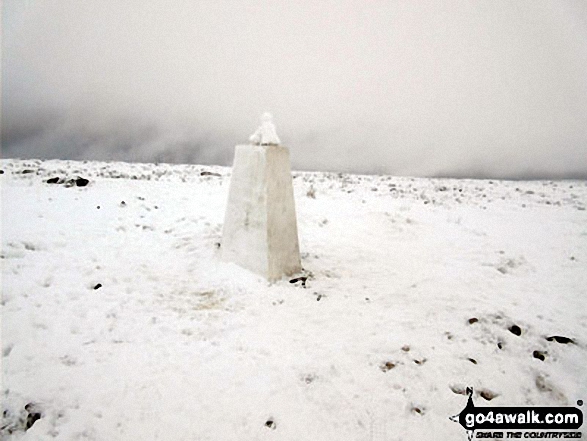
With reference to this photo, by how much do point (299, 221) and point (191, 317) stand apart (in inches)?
213

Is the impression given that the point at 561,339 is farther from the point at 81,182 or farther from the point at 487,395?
the point at 81,182

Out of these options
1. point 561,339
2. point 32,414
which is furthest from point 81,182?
point 561,339

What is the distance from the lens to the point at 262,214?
237 inches

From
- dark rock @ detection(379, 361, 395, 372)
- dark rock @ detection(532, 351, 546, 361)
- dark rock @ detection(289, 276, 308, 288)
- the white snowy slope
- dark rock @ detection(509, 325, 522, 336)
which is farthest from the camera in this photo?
dark rock @ detection(289, 276, 308, 288)

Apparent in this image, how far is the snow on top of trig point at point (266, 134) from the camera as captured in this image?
608 cm

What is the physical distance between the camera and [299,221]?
9.84 meters

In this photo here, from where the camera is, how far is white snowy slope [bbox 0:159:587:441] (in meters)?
3.27

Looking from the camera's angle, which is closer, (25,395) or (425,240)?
(25,395)

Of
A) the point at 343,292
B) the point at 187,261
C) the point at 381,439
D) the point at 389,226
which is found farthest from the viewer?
the point at 389,226

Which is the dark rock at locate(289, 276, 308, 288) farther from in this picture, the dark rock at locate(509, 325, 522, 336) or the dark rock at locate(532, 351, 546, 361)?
the dark rock at locate(532, 351, 546, 361)

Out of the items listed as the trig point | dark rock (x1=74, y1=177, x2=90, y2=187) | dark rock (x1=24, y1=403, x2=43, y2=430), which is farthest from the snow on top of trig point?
dark rock (x1=74, y1=177, x2=90, y2=187)

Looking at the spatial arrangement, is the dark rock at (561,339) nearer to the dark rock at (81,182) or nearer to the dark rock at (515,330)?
the dark rock at (515,330)

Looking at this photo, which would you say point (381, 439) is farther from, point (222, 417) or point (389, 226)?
point (389, 226)

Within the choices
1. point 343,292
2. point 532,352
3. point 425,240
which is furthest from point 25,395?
point 425,240
